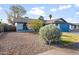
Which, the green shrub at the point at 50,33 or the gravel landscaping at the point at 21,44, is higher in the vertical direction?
the green shrub at the point at 50,33

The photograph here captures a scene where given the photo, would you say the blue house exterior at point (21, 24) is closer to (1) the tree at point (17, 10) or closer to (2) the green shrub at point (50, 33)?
(1) the tree at point (17, 10)

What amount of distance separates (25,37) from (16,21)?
30 centimetres

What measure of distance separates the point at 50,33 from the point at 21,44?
51 cm

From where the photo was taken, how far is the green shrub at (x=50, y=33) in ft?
10.7

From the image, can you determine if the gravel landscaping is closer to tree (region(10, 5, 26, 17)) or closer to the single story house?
the single story house

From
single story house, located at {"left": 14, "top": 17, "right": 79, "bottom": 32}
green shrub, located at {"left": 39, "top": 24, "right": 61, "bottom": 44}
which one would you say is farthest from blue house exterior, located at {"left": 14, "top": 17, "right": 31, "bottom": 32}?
green shrub, located at {"left": 39, "top": 24, "right": 61, "bottom": 44}

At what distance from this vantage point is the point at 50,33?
10.7 ft

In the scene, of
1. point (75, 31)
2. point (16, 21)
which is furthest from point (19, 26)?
point (75, 31)

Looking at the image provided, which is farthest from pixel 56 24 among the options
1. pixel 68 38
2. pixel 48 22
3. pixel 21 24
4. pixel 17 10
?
pixel 17 10

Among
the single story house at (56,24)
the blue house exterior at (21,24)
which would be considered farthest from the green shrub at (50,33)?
the blue house exterior at (21,24)

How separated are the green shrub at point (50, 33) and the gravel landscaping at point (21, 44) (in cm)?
10

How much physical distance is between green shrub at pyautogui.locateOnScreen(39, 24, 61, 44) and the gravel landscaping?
0.10 meters

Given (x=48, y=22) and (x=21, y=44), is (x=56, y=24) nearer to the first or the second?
(x=48, y=22)
